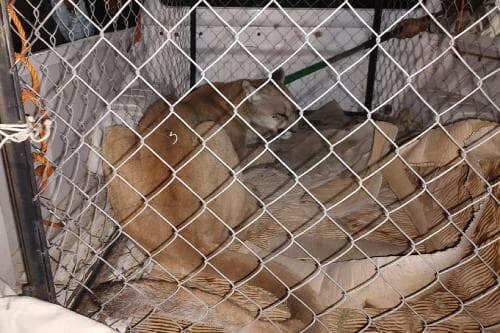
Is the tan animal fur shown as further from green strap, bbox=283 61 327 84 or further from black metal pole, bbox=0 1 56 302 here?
green strap, bbox=283 61 327 84

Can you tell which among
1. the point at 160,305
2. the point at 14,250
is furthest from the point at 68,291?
the point at 160,305

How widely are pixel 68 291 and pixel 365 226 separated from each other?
134 centimetres

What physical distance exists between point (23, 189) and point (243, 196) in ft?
3.07

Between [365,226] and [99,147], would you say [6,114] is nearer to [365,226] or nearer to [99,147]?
[99,147]

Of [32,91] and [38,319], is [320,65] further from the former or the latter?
[38,319]

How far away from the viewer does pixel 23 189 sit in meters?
1.07

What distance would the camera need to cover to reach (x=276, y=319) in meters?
1.46

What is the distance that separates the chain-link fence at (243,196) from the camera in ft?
4.33

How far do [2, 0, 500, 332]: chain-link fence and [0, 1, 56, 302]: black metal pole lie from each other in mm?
57

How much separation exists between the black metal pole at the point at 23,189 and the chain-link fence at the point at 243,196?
0.06m

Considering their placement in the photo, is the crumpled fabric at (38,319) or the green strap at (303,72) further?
the green strap at (303,72)

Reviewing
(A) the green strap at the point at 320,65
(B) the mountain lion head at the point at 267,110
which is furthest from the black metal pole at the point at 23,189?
(A) the green strap at the point at 320,65

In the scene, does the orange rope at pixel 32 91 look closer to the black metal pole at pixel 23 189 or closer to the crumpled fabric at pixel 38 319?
the black metal pole at pixel 23 189

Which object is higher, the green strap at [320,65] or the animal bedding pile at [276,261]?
the green strap at [320,65]
